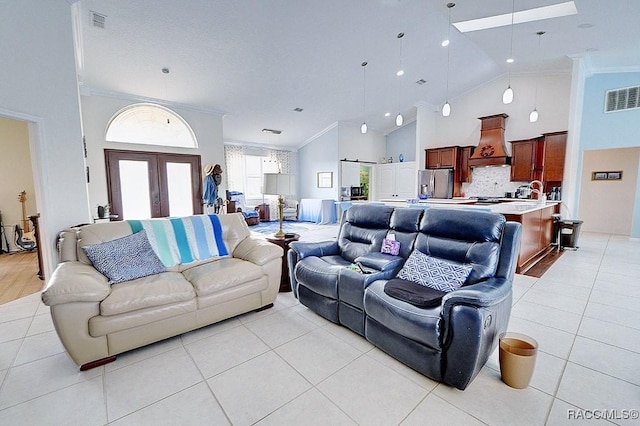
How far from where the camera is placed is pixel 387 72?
Result: 20.0ft

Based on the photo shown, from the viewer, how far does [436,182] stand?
7.91m

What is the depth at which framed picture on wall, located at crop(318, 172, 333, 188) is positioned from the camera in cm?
895

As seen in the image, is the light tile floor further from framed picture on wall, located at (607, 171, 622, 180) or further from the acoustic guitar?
framed picture on wall, located at (607, 171, 622, 180)

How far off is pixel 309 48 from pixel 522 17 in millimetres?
3560

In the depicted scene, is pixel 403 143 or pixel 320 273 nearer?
pixel 320 273

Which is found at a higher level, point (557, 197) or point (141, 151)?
point (141, 151)

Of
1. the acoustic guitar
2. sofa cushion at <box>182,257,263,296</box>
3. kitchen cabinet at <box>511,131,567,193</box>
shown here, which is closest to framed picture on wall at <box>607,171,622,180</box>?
kitchen cabinet at <box>511,131,567,193</box>

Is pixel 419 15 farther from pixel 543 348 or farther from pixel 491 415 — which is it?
pixel 491 415

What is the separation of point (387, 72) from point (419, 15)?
5.38 ft

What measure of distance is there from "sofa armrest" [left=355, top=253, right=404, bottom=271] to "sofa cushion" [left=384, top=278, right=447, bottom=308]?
0.78 feet

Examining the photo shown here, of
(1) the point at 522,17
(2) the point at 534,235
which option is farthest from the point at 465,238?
(1) the point at 522,17

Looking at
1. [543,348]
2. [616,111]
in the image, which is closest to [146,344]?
[543,348]

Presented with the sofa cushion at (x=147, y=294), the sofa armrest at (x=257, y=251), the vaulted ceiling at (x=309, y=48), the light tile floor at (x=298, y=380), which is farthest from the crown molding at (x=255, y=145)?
the sofa cushion at (x=147, y=294)

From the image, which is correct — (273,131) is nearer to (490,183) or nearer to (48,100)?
(48,100)
